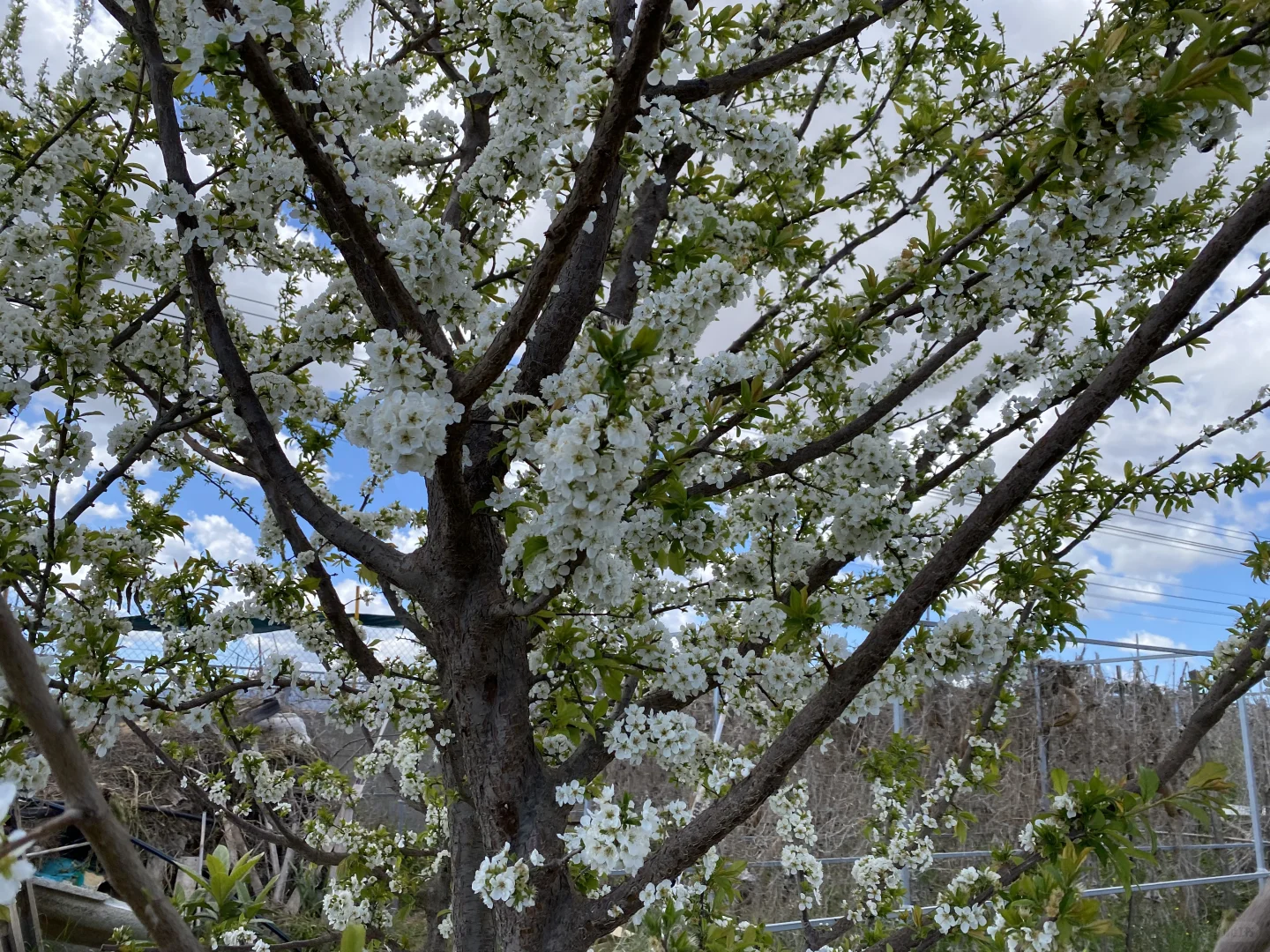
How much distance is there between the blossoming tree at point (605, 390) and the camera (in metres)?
1.51

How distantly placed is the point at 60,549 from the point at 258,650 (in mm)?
3051

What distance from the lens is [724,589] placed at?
10.2 ft

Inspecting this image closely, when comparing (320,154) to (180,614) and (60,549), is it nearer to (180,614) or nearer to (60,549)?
(60,549)

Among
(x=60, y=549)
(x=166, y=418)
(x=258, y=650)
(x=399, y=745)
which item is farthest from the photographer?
(x=258, y=650)

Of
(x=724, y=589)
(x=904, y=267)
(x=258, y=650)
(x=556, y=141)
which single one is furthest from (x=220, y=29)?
(x=258, y=650)

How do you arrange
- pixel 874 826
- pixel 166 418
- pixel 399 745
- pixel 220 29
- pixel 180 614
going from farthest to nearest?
pixel 399 745 → pixel 874 826 → pixel 180 614 → pixel 166 418 → pixel 220 29

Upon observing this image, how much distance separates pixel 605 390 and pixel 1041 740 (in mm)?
6773

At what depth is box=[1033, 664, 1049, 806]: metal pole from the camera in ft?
21.3

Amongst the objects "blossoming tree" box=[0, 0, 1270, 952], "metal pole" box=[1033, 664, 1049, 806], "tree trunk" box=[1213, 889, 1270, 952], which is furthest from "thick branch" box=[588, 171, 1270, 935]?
"metal pole" box=[1033, 664, 1049, 806]

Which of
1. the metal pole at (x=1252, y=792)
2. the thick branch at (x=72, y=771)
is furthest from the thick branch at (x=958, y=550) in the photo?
the metal pole at (x=1252, y=792)

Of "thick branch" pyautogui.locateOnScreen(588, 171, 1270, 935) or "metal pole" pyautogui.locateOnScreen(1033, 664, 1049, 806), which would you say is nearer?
"thick branch" pyautogui.locateOnScreen(588, 171, 1270, 935)

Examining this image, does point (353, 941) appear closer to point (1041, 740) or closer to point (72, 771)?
point (72, 771)

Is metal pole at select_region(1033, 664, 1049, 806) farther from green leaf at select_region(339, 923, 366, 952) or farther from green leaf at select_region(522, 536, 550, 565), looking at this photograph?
green leaf at select_region(339, 923, 366, 952)

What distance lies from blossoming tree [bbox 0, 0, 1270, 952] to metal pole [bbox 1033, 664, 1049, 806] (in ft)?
11.9
